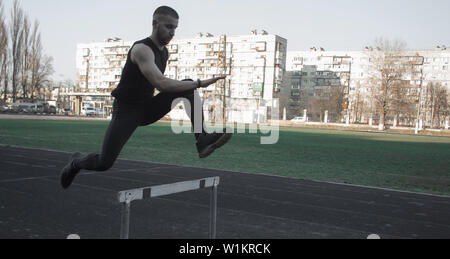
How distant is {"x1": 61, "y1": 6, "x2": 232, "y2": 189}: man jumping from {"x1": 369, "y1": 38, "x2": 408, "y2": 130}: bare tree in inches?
2217

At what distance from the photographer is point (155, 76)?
3123 mm

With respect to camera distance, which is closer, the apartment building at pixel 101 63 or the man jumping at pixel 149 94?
the man jumping at pixel 149 94

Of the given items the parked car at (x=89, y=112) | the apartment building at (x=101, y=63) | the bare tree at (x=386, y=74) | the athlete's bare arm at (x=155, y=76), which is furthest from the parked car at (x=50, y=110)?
the athlete's bare arm at (x=155, y=76)

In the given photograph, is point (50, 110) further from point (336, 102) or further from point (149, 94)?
point (149, 94)

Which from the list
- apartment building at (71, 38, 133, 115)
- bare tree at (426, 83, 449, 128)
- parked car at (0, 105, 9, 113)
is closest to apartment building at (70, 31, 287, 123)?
apartment building at (71, 38, 133, 115)

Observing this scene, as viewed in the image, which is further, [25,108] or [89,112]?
[89,112]

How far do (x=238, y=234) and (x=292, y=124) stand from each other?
2317 inches

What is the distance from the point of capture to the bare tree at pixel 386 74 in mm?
56281

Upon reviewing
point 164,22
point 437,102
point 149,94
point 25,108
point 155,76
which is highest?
point 437,102

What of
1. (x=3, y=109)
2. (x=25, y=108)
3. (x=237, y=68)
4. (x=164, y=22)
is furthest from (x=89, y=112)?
(x=164, y=22)

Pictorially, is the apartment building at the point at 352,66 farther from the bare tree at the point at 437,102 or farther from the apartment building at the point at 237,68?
the bare tree at the point at 437,102

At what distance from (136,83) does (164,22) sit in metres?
0.57

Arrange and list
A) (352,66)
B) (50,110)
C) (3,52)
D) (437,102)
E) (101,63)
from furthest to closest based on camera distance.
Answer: (101,63), (352,66), (437,102), (50,110), (3,52)

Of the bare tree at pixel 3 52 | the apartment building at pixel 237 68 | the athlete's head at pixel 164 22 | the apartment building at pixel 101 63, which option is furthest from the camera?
the apartment building at pixel 101 63
